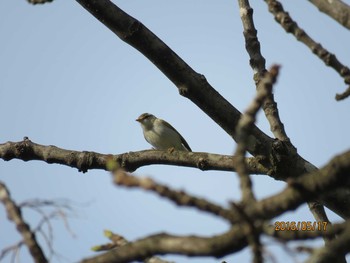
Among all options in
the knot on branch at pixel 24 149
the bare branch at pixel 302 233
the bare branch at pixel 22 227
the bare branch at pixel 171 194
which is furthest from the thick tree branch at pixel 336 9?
the knot on branch at pixel 24 149

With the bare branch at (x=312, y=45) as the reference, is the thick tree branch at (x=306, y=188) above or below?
below

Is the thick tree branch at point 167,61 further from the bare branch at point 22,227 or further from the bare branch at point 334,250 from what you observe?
the bare branch at point 334,250

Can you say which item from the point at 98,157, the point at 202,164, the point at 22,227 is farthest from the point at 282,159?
the point at 22,227

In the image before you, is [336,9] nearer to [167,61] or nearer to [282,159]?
[167,61]

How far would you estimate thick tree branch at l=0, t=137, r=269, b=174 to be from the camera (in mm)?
4855

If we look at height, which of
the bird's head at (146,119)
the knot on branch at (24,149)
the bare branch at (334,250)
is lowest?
the bare branch at (334,250)

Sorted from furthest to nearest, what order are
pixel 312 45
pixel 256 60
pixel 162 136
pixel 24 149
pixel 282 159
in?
pixel 162 136, pixel 256 60, pixel 24 149, pixel 282 159, pixel 312 45

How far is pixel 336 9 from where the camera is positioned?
2.74 metres

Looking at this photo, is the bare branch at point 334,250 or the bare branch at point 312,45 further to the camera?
the bare branch at point 312,45

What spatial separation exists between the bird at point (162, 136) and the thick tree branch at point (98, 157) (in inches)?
227

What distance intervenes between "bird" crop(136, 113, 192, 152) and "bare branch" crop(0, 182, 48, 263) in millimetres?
8495

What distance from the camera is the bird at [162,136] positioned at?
11139mm

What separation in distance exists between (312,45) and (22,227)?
6.56 feet

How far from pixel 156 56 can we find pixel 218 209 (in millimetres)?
2460
